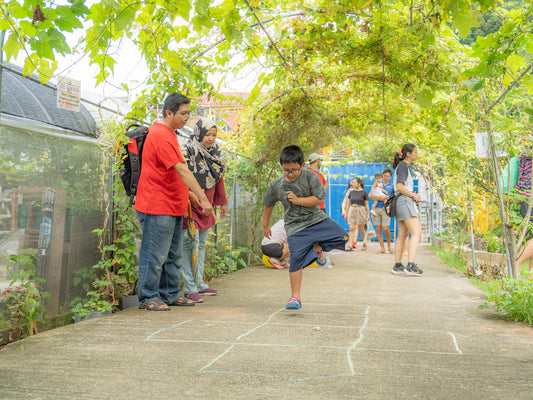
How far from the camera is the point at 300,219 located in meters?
4.95

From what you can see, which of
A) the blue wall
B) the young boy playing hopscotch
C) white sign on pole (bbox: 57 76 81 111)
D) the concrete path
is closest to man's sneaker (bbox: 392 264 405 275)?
the concrete path

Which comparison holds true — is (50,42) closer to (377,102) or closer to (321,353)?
(321,353)

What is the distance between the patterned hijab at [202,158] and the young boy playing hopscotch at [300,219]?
2.88 ft

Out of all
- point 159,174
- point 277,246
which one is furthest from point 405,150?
point 159,174

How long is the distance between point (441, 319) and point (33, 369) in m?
3.19

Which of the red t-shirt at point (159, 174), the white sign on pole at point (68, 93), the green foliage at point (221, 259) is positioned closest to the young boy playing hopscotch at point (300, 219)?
the red t-shirt at point (159, 174)

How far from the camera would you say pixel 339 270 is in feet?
27.5

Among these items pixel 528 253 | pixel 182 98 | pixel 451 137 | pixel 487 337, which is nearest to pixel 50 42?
pixel 182 98

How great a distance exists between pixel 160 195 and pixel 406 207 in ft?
13.1

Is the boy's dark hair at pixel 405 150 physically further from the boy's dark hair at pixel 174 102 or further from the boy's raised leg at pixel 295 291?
the boy's dark hair at pixel 174 102

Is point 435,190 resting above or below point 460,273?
above

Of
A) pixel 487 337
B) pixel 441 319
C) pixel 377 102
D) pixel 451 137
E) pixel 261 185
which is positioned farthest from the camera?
pixel 261 185

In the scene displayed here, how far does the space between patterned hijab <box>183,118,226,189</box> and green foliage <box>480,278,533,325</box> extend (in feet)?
9.89

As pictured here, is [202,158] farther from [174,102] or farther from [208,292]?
[208,292]
